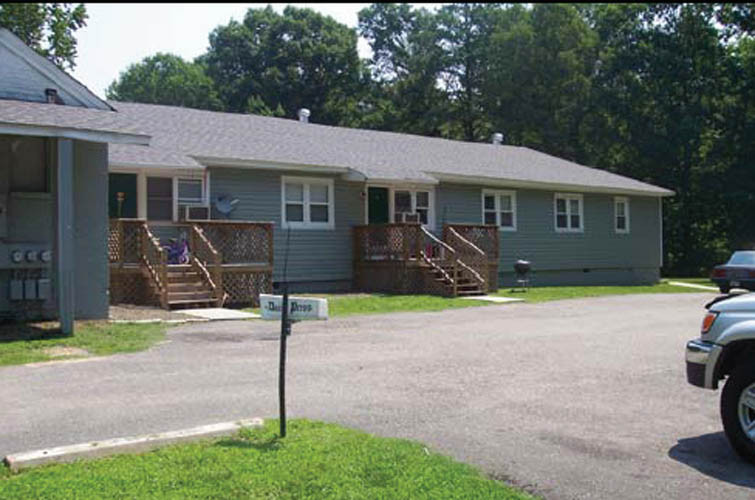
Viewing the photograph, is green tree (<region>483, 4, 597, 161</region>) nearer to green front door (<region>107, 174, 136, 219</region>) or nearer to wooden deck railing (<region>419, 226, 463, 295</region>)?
wooden deck railing (<region>419, 226, 463, 295</region>)

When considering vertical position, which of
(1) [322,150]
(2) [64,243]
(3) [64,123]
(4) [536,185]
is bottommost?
(2) [64,243]

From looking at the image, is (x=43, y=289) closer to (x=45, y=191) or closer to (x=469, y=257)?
(x=45, y=191)

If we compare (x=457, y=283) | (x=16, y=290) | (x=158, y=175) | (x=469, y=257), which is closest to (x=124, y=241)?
(x=158, y=175)

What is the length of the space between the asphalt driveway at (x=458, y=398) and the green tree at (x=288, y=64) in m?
41.0

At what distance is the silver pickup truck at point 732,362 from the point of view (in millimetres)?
5594

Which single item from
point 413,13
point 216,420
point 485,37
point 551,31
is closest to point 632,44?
point 551,31

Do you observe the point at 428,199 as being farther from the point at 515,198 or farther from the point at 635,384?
the point at 635,384

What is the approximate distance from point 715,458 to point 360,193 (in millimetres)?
16818

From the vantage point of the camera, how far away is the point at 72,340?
11.7 meters

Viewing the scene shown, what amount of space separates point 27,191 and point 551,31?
130 ft

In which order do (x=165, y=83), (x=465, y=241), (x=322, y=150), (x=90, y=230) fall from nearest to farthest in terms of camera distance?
(x=90, y=230) < (x=465, y=241) < (x=322, y=150) < (x=165, y=83)

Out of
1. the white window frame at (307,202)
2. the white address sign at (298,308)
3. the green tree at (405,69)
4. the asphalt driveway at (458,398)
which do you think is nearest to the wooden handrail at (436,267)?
the white window frame at (307,202)

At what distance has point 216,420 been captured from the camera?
6621 millimetres

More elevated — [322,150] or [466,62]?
[466,62]
